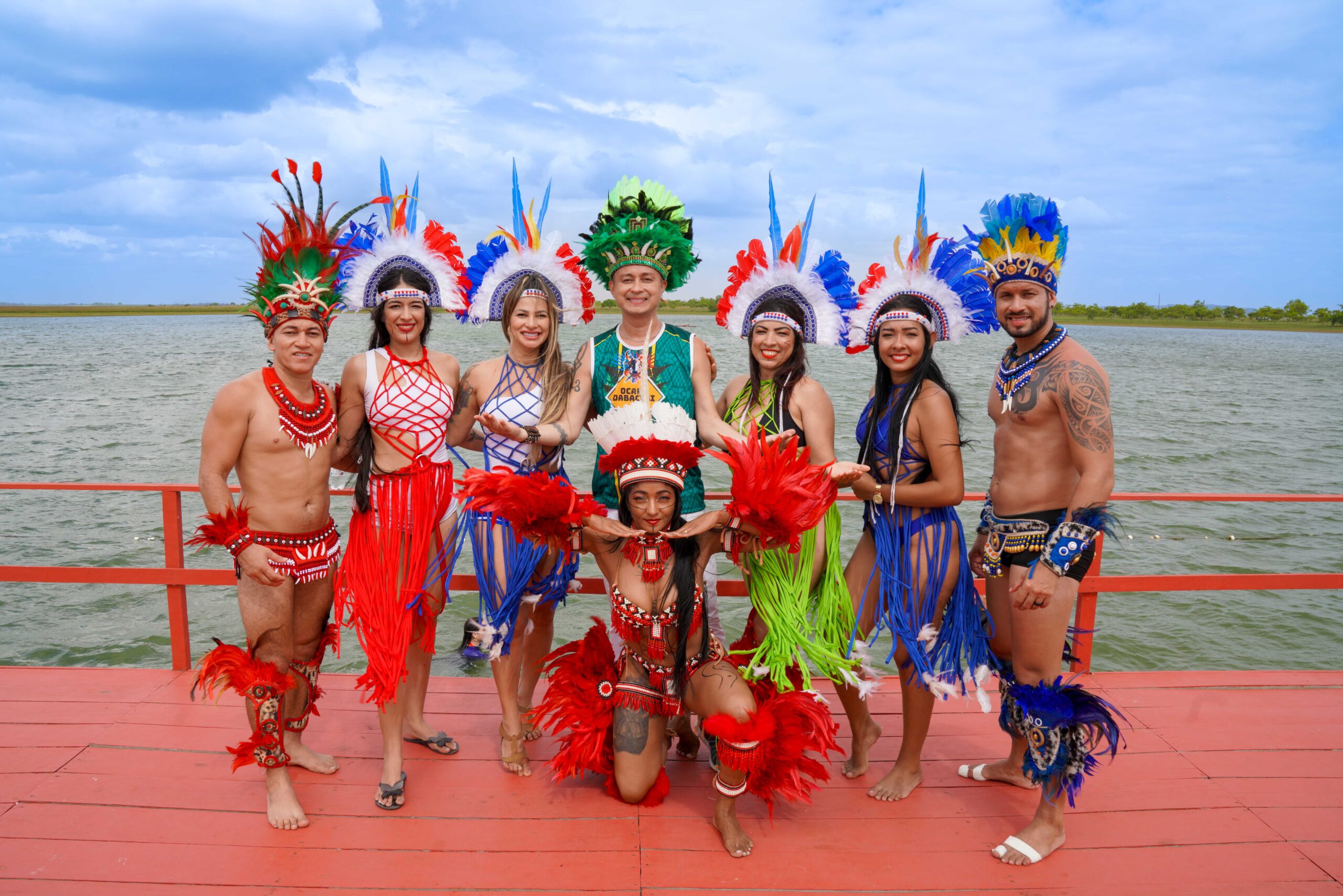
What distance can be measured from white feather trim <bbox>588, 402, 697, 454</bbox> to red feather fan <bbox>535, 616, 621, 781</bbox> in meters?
0.77

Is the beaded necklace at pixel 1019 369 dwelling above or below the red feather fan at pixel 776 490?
above

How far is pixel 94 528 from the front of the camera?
12.3 m

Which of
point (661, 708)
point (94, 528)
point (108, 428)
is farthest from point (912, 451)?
point (108, 428)

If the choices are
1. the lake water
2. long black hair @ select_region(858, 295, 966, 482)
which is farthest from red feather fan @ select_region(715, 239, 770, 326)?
the lake water

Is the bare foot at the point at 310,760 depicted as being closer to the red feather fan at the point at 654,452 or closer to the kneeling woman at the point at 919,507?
the red feather fan at the point at 654,452

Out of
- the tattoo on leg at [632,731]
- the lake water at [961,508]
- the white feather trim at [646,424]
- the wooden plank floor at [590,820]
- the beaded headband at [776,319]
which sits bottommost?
the lake water at [961,508]

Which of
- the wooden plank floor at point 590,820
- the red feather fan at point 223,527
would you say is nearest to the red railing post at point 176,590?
the wooden plank floor at point 590,820

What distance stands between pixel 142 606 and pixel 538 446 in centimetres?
878

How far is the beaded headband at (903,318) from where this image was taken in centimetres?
299

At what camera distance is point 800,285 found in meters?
3.20

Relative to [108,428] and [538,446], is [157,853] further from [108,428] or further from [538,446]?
[108,428]

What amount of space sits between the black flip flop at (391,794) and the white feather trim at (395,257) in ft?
6.15

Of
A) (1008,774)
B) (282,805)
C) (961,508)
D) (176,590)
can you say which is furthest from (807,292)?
(961,508)

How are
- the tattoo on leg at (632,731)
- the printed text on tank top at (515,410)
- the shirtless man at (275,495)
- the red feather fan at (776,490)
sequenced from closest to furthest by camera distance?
1. the red feather fan at (776,490)
2. the shirtless man at (275,495)
3. the tattoo on leg at (632,731)
4. the printed text on tank top at (515,410)
